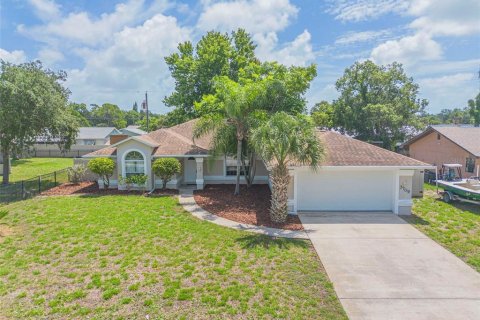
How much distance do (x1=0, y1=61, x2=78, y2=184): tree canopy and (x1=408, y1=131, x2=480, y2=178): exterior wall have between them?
29.9 m

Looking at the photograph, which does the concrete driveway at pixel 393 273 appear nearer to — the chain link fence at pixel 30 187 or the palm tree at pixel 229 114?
the palm tree at pixel 229 114

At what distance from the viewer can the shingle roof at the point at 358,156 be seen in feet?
44.9

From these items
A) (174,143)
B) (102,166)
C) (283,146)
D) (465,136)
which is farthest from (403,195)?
(102,166)

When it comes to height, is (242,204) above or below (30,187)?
below

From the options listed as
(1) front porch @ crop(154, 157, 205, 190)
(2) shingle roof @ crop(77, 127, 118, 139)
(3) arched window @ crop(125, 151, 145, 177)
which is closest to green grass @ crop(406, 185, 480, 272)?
(1) front porch @ crop(154, 157, 205, 190)

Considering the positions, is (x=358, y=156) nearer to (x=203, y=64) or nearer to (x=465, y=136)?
(x=465, y=136)

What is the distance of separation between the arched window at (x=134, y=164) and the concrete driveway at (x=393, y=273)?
37.3 feet

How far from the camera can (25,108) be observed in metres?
18.9

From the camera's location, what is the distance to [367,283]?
7609 mm

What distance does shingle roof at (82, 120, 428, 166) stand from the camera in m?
13.8

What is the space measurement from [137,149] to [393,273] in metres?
15.3

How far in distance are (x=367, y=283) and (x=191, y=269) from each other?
4642 millimetres

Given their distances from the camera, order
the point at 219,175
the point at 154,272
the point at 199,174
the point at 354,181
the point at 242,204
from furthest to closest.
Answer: the point at 219,175, the point at 199,174, the point at 242,204, the point at 354,181, the point at 154,272

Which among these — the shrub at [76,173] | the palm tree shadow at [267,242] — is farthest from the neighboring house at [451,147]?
the shrub at [76,173]
